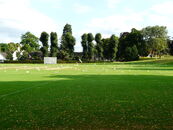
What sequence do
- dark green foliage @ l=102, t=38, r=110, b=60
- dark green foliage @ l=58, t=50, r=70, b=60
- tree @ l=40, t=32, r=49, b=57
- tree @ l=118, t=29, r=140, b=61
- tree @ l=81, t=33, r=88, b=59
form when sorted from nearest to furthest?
dark green foliage @ l=58, t=50, r=70, b=60
tree @ l=40, t=32, r=49, b=57
tree @ l=118, t=29, r=140, b=61
tree @ l=81, t=33, r=88, b=59
dark green foliage @ l=102, t=38, r=110, b=60

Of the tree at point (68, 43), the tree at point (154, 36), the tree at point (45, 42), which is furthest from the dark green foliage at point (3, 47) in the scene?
the tree at point (154, 36)

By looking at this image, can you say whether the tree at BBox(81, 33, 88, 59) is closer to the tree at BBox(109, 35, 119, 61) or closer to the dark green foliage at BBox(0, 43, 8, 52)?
the tree at BBox(109, 35, 119, 61)

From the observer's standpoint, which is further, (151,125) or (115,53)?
(115,53)

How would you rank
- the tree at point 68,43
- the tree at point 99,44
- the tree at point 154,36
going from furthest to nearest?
the tree at point 99,44, the tree at point 154,36, the tree at point 68,43

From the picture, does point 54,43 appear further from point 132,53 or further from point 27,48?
point 27,48

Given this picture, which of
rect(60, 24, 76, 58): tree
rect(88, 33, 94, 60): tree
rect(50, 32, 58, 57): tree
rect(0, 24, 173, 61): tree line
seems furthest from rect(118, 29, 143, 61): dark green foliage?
rect(50, 32, 58, 57): tree

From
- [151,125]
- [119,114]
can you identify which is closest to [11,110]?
[119,114]

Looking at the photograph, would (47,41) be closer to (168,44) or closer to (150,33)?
(150,33)

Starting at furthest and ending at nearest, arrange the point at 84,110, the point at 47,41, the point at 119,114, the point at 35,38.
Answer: the point at 35,38, the point at 47,41, the point at 84,110, the point at 119,114

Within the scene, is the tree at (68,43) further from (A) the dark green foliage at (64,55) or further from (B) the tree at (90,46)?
(B) the tree at (90,46)

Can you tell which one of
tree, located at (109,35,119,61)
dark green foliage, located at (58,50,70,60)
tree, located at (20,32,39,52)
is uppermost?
tree, located at (20,32,39,52)

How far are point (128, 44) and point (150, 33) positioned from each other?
10.1 m

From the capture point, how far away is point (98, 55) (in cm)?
11888

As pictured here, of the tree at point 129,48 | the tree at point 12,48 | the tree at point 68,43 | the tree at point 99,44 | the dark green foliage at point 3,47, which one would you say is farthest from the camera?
the dark green foliage at point 3,47
